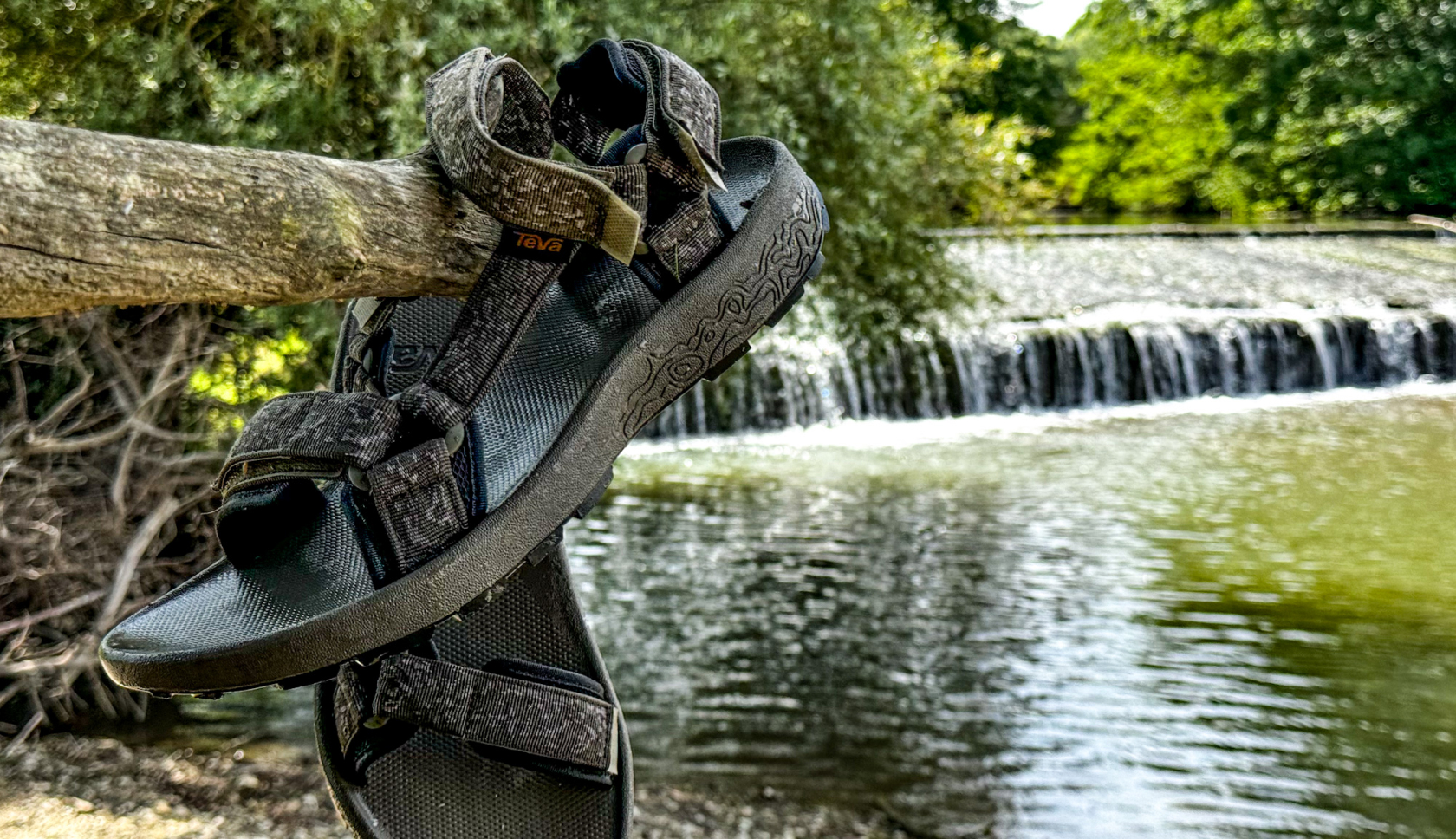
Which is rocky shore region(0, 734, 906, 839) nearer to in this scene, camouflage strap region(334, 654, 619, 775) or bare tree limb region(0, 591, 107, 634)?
bare tree limb region(0, 591, 107, 634)

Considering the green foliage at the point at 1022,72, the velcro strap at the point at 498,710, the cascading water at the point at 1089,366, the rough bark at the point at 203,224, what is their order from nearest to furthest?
the rough bark at the point at 203,224, the velcro strap at the point at 498,710, the cascading water at the point at 1089,366, the green foliage at the point at 1022,72

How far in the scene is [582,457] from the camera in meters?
1.46

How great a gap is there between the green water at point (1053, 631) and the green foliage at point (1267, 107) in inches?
750

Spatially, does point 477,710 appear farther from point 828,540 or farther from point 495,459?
point 828,540

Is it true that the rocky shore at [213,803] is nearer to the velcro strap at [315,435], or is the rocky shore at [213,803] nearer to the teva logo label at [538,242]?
the velcro strap at [315,435]

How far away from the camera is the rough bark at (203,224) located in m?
1.12

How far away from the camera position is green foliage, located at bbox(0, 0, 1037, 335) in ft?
15.9

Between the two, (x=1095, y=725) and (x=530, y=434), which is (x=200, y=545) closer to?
(x=1095, y=725)

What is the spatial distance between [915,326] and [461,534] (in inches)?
258

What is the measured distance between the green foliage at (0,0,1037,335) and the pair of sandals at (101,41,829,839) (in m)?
3.61

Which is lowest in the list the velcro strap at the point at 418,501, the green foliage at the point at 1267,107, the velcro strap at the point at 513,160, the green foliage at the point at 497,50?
the velcro strap at the point at 418,501

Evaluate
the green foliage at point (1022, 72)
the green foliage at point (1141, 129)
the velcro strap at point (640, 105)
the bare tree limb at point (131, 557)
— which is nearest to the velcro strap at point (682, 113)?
the velcro strap at point (640, 105)

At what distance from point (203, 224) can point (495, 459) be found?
40 centimetres

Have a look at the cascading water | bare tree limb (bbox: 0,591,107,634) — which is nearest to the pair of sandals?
bare tree limb (bbox: 0,591,107,634)
